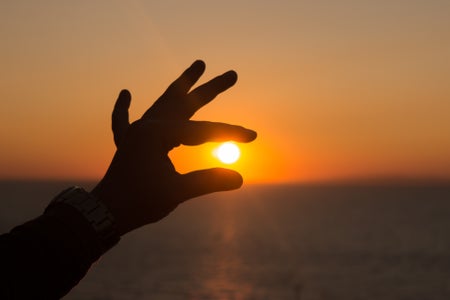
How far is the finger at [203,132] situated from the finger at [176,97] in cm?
12

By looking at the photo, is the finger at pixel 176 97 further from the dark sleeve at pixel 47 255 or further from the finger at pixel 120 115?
the dark sleeve at pixel 47 255

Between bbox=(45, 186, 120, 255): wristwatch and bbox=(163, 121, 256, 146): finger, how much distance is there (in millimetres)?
233

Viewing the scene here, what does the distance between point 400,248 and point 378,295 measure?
3279 cm

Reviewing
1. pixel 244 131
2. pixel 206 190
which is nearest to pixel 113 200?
pixel 206 190

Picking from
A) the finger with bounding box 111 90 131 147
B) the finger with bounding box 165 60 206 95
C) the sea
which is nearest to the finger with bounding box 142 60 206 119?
the finger with bounding box 165 60 206 95

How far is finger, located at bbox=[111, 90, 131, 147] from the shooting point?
7.04 feet

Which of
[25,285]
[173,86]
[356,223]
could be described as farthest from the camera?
[356,223]

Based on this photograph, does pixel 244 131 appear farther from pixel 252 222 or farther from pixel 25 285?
pixel 252 222

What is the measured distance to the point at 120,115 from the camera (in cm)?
219

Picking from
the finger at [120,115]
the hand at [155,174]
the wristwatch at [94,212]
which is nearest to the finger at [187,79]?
the hand at [155,174]

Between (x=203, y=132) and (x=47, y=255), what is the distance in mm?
455

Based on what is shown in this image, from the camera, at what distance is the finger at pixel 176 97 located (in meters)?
1.91

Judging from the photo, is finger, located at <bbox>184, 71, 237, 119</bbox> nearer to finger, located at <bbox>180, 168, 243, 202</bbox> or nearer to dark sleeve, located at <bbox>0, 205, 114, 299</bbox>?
finger, located at <bbox>180, 168, 243, 202</bbox>

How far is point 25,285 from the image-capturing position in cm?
159
